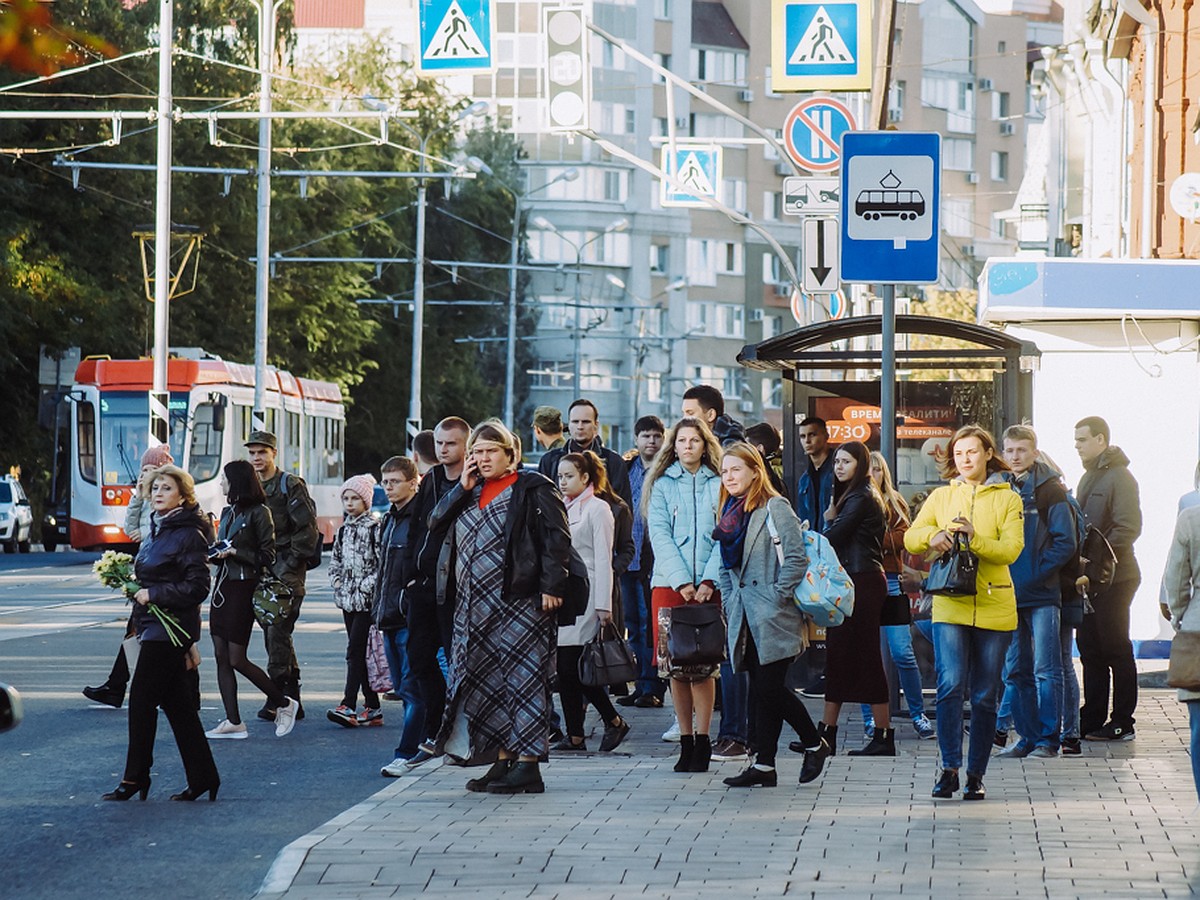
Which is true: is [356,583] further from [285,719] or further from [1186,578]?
[1186,578]

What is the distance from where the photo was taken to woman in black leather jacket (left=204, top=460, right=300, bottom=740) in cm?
1324

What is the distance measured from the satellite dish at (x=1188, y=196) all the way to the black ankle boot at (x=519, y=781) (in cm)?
1293

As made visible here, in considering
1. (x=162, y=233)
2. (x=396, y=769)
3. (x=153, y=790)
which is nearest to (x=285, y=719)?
(x=396, y=769)

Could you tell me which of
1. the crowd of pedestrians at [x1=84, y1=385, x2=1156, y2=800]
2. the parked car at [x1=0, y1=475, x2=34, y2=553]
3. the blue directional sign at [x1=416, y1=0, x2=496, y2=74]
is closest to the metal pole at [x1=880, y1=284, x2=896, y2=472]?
the crowd of pedestrians at [x1=84, y1=385, x2=1156, y2=800]

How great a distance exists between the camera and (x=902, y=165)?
10.8 metres

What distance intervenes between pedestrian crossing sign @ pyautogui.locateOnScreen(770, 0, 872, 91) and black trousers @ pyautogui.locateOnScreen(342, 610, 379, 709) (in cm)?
667

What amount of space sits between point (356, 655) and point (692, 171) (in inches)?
649

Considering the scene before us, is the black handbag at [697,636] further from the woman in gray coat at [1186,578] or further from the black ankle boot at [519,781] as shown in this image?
the woman in gray coat at [1186,578]

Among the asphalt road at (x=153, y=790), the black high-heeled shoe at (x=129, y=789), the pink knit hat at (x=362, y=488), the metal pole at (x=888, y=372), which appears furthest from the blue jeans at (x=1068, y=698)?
the black high-heeled shoe at (x=129, y=789)

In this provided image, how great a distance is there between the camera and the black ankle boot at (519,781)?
10.4 m

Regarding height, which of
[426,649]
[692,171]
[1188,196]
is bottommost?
[426,649]

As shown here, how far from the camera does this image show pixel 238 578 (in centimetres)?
A: 1338

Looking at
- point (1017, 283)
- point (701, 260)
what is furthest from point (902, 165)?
point (701, 260)

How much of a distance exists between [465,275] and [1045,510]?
2499 inches
